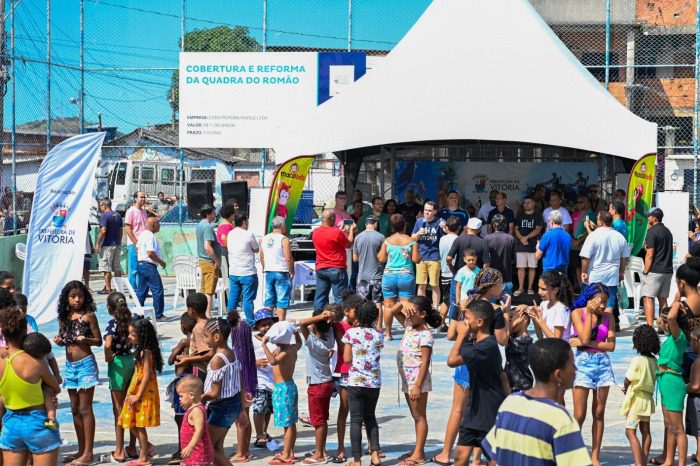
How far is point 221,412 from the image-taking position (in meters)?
7.08

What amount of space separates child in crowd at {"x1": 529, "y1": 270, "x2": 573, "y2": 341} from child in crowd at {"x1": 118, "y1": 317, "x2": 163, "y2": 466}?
2779 mm

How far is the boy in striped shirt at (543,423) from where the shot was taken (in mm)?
4168

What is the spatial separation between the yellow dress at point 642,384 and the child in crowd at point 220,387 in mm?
2662

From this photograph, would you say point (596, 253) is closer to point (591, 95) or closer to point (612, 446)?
point (591, 95)

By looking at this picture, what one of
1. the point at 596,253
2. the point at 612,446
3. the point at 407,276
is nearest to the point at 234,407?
the point at 612,446

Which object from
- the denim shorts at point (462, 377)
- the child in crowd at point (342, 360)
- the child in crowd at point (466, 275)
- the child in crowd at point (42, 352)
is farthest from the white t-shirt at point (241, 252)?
the child in crowd at point (42, 352)

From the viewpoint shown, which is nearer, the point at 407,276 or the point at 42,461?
the point at 42,461

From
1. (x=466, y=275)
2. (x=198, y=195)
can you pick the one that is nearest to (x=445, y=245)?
(x=466, y=275)

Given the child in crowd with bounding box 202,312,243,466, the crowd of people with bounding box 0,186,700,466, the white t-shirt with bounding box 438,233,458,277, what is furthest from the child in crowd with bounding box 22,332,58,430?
the white t-shirt with bounding box 438,233,458,277

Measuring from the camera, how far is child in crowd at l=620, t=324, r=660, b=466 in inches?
282

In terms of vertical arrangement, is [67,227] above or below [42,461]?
above

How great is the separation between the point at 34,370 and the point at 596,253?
25.9 ft

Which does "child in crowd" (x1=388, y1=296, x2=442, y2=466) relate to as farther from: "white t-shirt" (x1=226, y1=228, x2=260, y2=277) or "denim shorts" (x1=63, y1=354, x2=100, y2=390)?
"white t-shirt" (x1=226, y1=228, x2=260, y2=277)

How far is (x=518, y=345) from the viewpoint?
732cm
